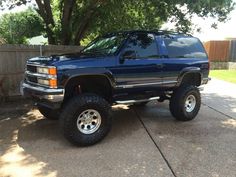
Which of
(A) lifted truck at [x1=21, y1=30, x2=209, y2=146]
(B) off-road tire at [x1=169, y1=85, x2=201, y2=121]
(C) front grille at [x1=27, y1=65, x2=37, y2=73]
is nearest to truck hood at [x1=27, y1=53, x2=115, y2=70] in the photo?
(A) lifted truck at [x1=21, y1=30, x2=209, y2=146]

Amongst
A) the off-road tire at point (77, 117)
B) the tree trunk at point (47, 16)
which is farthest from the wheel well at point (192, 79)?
the tree trunk at point (47, 16)

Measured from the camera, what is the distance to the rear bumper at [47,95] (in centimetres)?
539

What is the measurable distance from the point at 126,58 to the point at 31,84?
196 centimetres

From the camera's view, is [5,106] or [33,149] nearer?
[33,149]

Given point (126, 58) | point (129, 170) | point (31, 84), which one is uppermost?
point (126, 58)

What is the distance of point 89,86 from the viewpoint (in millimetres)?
6145

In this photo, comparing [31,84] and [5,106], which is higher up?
[31,84]

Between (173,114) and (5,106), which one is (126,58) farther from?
(5,106)

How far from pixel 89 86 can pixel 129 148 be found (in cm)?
150

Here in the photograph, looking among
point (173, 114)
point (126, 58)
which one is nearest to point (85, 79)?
point (126, 58)

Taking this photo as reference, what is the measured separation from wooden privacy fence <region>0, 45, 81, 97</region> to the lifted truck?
8.71ft

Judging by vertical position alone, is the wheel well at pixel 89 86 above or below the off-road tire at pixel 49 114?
above

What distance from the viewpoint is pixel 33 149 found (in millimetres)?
5414

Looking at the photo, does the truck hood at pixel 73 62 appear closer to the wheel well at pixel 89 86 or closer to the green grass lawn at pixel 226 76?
the wheel well at pixel 89 86
